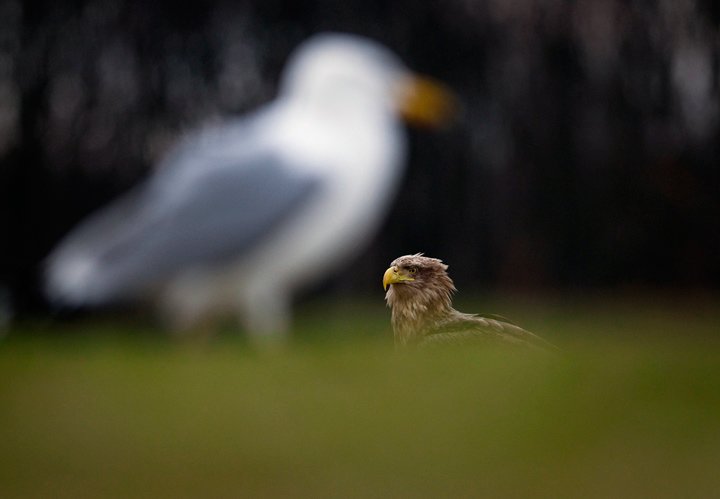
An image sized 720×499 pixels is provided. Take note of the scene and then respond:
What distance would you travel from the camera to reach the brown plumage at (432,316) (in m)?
0.52

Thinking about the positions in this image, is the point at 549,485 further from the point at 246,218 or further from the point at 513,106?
the point at 513,106

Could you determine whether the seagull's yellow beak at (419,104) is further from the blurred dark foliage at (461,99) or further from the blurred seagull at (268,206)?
the blurred dark foliage at (461,99)

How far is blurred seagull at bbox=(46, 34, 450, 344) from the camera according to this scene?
2434 millimetres

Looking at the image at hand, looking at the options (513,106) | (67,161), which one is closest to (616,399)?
(513,106)

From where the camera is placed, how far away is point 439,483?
61 centimetres

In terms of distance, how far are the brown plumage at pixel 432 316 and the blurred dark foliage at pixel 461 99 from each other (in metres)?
2.71

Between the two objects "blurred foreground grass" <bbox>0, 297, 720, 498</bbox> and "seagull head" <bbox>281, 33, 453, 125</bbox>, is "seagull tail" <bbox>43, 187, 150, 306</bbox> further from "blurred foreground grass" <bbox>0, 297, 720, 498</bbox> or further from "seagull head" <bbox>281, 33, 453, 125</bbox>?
"blurred foreground grass" <bbox>0, 297, 720, 498</bbox>

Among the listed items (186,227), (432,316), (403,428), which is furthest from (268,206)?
(432,316)

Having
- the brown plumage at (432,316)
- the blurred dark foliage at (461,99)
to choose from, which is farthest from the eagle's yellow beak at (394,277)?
the blurred dark foliage at (461,99)

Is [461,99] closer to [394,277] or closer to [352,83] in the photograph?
[352,83]

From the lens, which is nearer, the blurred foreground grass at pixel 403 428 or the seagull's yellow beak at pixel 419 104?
the blurred foreground grass at pixel 403 428

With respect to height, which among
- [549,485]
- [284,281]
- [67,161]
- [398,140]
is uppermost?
[67,161]

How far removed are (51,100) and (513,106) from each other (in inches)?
59.0

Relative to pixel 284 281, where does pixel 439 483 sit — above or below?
below
